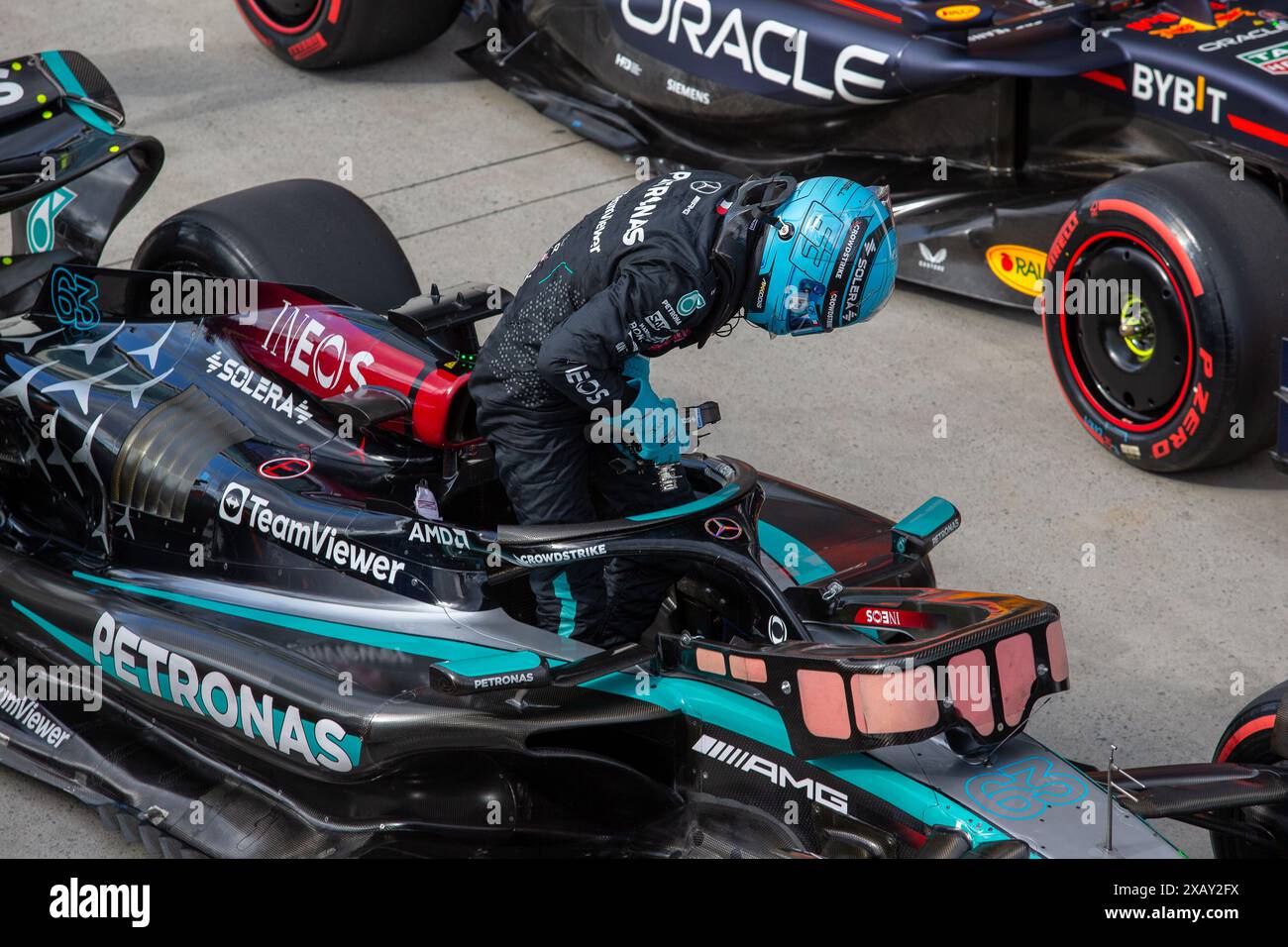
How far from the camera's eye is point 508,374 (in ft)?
13.1

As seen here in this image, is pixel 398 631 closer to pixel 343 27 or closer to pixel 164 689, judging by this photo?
pixel 164 689

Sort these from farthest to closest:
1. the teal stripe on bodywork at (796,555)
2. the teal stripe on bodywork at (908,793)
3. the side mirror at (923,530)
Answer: the teal stripe on bodywork at (796,555) < the side mirror at (923,530) < the teal stripe on bodywork at (908,793)

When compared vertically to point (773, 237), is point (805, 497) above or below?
below

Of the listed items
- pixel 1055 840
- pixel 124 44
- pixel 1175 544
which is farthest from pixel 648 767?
pixel 124 44

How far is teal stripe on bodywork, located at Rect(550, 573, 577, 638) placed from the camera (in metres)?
3.98

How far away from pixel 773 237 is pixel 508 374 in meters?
0.70

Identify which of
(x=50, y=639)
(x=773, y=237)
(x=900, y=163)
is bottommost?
(x=50, y=639)

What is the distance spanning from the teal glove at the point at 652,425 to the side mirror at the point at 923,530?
0.62 metres

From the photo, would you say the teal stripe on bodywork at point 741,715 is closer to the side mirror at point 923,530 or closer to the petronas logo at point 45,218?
the side mirror at point 923,530

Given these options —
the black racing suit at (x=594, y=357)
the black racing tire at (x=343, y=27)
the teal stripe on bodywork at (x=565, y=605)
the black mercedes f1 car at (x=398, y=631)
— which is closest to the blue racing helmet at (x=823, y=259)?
the black racing suit at (x=594, y=357)

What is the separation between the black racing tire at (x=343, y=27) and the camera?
8.16 meters

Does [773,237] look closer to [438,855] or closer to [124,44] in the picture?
[438,855]

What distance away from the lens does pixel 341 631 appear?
413 cm

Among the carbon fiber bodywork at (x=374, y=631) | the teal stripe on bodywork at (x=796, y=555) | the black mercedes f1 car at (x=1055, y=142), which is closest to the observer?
the carbon fiber bodywork at (x=374, y=631)
